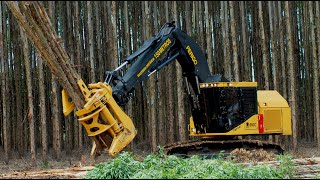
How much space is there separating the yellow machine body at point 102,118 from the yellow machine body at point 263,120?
8.06 feet

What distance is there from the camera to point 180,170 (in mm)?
7062

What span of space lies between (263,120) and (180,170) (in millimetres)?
6123

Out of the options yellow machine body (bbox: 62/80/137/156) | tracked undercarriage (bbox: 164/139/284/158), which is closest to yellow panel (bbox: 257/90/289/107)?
tracked undercarriage (bbox: 164/139/284/158)

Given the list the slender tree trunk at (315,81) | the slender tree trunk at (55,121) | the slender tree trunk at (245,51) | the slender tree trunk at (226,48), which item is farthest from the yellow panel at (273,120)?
the slender tree trunk at (55,121)

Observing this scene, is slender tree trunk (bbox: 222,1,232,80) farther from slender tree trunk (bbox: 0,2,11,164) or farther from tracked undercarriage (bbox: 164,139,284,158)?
slender tree trunk (bbox: 0,2,11,164)

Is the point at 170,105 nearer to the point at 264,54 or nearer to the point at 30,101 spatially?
the point at 264,54

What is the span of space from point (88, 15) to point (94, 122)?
701 cm

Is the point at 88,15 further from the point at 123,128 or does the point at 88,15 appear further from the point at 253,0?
the point at 123,128

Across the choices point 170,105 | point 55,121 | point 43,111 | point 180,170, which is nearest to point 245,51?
point 170,105

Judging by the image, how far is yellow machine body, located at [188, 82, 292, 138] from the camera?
12625 millimetres

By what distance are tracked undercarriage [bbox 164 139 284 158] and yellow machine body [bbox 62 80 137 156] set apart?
77.8 inches

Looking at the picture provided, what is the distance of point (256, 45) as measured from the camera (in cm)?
1831

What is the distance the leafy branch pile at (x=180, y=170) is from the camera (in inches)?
263

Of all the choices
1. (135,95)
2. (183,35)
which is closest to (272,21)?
(135,95)
